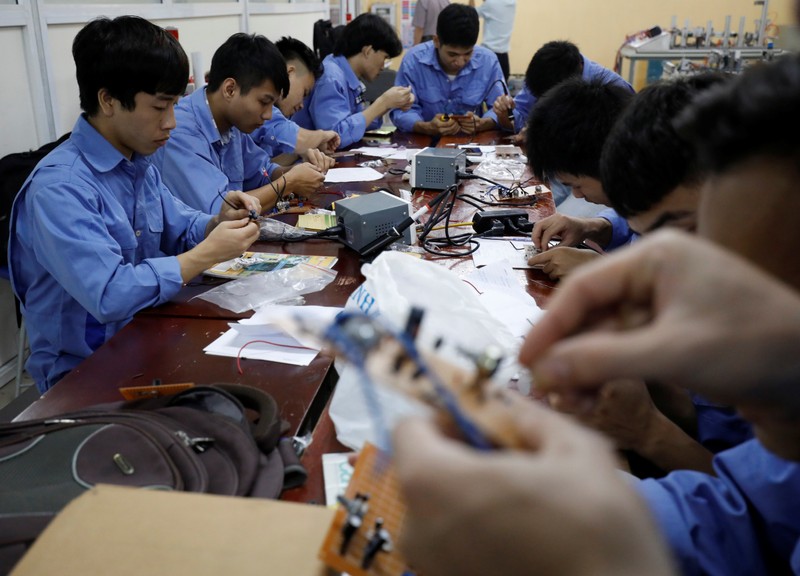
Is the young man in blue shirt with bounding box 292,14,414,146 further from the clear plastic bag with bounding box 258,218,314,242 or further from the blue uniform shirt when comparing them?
the blue uniform shirt

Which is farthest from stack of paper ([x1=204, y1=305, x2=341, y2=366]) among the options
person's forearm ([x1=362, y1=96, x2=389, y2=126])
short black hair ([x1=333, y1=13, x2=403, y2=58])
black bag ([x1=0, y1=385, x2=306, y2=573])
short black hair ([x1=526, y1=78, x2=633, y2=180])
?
short black hair ([x1=333, y1=13, x2=403, y2=58])

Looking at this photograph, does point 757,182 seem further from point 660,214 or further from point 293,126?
point 293,126

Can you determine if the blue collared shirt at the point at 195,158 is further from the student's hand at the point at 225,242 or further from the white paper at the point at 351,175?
the student's hand at the point at 225,242

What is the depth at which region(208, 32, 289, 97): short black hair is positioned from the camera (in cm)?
246

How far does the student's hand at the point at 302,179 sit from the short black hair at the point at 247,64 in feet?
1.22

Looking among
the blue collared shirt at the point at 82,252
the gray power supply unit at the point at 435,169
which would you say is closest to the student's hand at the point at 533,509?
the blue collared shirt at the point at 82,252

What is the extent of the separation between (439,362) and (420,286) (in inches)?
26.7

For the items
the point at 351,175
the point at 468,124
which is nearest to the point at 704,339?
the point at 351,175

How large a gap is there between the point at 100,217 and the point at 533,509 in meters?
1.48

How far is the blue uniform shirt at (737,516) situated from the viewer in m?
0.81

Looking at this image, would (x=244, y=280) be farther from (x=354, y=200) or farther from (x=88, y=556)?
(x=88, y=556)

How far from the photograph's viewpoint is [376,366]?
0.48m

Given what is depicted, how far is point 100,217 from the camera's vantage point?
60.1 inches

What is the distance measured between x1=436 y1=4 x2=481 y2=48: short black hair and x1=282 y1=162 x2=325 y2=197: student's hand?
2.14 m
